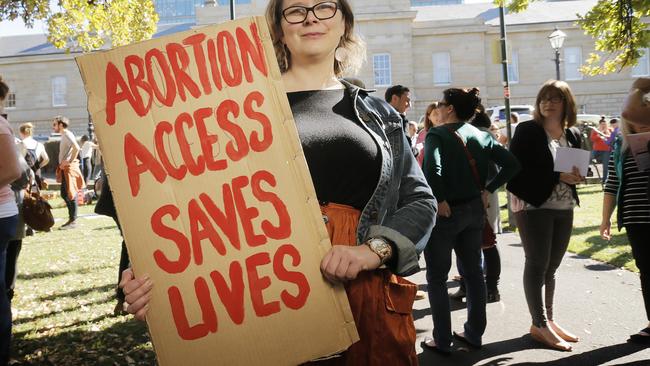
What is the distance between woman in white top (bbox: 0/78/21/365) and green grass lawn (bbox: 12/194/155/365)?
0.67m

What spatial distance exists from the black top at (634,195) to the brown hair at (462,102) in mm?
1263

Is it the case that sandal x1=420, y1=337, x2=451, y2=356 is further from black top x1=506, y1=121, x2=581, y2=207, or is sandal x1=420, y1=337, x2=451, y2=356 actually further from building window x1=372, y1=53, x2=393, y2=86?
building window x1=372, y1=53, x2=393, y2=86

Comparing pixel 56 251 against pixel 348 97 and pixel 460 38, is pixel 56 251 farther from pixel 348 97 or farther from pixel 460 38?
pixel 460 38

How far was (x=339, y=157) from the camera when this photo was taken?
1.81 metres

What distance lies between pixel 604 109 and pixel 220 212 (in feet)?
159

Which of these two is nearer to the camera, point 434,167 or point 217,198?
point 217,198

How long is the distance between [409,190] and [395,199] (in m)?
0.06

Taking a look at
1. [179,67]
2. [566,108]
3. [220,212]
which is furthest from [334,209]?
[566,108]

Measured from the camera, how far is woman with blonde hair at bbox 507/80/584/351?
4730 mm

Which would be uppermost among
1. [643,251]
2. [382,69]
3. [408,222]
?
[382,69]

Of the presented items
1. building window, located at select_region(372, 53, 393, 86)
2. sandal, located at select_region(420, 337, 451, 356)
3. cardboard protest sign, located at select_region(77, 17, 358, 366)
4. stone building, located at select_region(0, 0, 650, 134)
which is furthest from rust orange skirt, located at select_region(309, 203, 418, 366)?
building window, located at select_region(372, 53, 393, 86)

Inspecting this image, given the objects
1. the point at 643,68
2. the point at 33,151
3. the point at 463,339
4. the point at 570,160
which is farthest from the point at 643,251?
the point at 643,68

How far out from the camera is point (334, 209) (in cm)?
180

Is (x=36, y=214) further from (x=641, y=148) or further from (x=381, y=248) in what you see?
(x=641, y=148)
